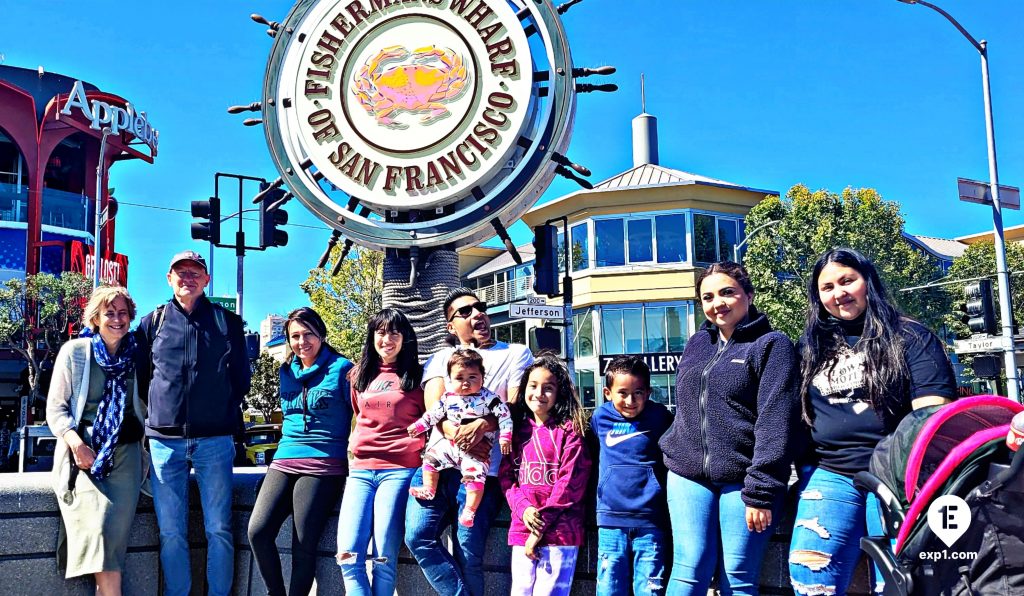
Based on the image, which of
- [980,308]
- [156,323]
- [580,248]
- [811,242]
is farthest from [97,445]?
[580,248]

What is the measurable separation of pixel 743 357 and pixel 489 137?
2190 mm

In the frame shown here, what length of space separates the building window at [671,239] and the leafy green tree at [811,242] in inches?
241

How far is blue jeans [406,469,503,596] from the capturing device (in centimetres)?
430

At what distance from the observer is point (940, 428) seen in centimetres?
291

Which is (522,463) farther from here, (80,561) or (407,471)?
(80,561)

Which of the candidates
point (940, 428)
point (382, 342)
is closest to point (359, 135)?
point (382, 342)

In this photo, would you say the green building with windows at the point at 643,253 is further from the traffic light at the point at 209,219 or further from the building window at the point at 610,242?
the traffic light at the point at 209,219

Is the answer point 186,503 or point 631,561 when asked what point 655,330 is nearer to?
point 186,503

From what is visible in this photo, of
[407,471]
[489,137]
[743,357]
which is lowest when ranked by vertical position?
[407,471]

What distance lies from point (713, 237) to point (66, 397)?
34.6m

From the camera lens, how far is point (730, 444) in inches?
141

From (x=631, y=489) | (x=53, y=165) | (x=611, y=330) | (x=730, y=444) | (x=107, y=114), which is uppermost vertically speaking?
(x=107, y=114)

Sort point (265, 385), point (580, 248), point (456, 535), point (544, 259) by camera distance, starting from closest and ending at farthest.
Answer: point (456, 535) → point (544, 259) → point (580, 248) → point (265, 385)

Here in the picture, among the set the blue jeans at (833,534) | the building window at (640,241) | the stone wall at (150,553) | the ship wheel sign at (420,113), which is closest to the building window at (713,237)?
the building window at (640,241)
